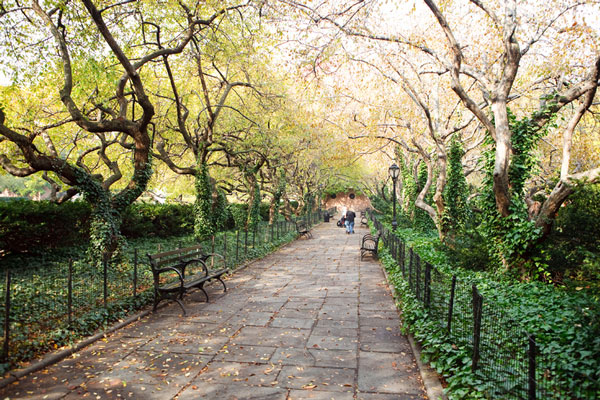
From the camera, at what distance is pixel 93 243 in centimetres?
901

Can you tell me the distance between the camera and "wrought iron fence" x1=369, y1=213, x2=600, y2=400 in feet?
9.02

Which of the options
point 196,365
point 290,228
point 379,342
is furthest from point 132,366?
point 290,228

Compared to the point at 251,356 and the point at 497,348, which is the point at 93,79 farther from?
the point at 497,348

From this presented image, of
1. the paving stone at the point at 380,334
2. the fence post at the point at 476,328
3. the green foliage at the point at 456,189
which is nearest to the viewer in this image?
the fence post at the point at 476,328

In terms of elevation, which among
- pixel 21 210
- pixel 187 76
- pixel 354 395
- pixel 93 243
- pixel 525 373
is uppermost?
pixel 187 76

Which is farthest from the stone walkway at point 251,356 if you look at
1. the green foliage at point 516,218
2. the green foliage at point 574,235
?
the green foliage at point 574,235

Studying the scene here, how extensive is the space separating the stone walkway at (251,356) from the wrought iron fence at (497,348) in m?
0.71

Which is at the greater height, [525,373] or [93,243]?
[93,243]

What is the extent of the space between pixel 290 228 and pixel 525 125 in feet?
53.9

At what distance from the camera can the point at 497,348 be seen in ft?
12.1

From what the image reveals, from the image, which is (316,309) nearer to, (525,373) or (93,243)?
(525,373)

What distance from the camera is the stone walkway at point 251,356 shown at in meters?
4.03

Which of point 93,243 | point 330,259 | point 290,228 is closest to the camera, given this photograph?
point 93,243

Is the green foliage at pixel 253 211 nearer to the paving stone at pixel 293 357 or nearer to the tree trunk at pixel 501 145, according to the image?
the tree trunk at pixel 501 145
